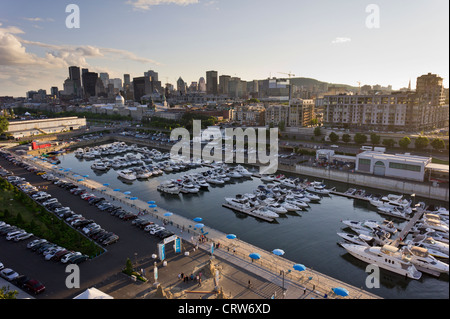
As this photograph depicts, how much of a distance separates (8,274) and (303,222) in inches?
665

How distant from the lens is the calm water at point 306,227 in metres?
13.9

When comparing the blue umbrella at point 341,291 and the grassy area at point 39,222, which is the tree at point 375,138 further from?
the grassy area at point 39,222

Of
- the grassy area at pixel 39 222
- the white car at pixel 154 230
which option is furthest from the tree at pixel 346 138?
the grassy area at pixel 39 222

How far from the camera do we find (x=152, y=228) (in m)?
17.3

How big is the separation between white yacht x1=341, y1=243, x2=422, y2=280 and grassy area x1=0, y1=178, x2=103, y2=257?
528 inches

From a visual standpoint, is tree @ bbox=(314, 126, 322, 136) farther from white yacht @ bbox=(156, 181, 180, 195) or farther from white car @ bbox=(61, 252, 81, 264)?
white car @ bbox=(61, 252, 81, 264)

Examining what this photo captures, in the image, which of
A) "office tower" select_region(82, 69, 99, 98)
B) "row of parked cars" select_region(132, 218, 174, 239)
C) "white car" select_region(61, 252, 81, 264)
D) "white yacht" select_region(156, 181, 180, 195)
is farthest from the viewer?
"office tower" select_region(82, 69, 99, 98)

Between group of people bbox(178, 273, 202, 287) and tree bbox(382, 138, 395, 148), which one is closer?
group of people bbox(178, 273, 202, 287)

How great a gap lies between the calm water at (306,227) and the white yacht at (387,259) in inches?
10.9

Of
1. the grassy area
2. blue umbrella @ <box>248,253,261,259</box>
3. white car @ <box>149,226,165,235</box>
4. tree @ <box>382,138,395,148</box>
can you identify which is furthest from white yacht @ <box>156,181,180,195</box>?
tree @ <box>382,138,395,148</box>

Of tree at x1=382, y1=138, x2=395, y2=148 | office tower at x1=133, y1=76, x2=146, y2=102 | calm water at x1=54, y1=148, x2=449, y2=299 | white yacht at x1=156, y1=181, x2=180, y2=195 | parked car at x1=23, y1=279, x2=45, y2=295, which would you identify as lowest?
calm water at x1=54, y1=148, x2=449, y2=299

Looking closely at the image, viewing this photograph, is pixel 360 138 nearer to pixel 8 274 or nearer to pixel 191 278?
pixel 191 278

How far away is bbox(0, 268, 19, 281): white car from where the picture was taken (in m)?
12.4
